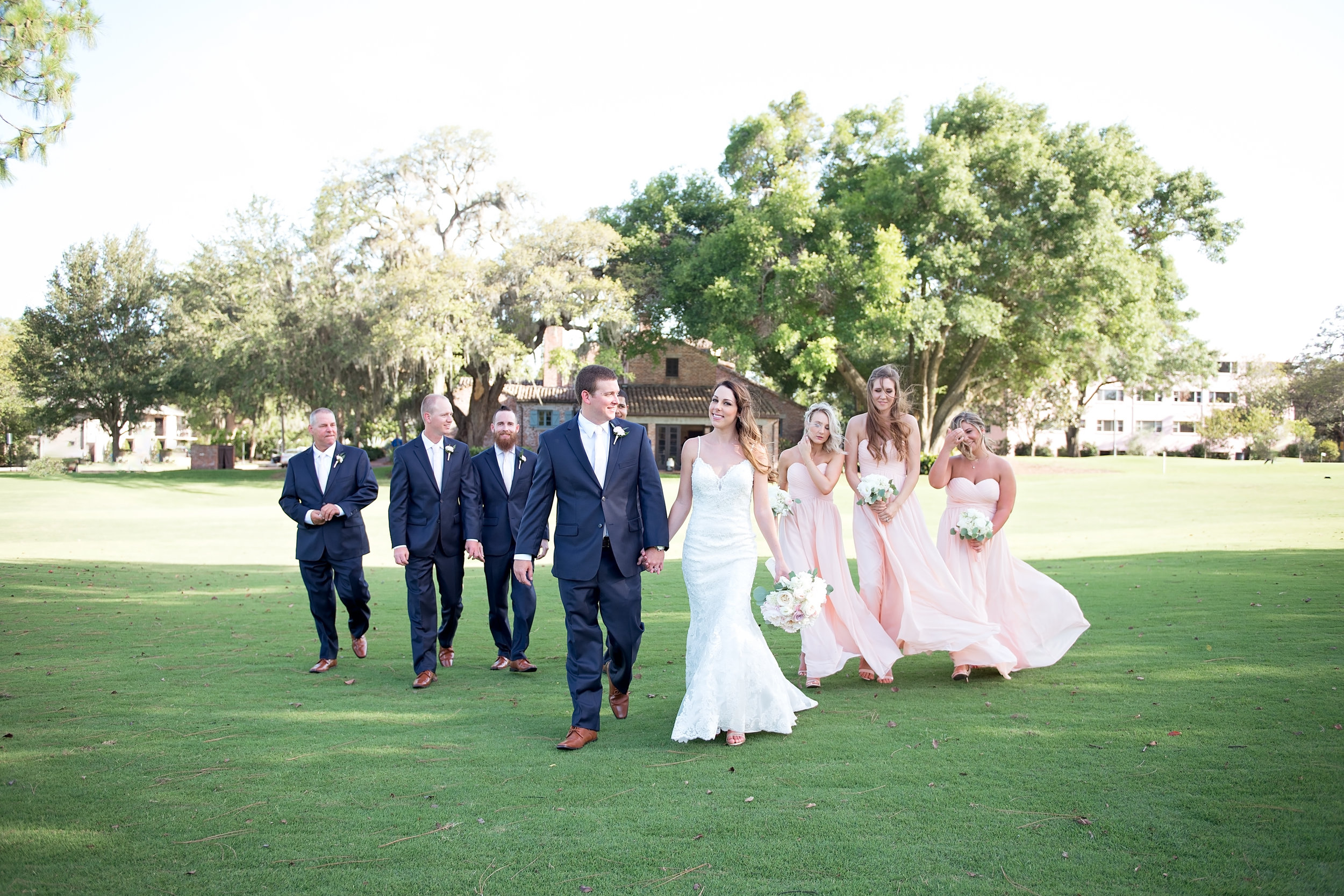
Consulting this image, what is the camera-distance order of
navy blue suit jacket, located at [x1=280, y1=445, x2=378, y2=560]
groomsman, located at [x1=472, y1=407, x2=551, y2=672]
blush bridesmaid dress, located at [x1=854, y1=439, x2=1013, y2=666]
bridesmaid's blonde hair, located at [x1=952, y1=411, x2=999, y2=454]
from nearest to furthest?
blush bridesmaid dress, located at [x1=854, y1=439, x2=1013, y2=666] < bridesmaid's blonde hair, located at [x1=952, y1=411, x2=999, y2=454] < navy blue suit jacket, located at [x1=280, y1=445, x2=378, y2=560] < groomsman, located at [x1=472, y1=407, x2=551, y2=672]

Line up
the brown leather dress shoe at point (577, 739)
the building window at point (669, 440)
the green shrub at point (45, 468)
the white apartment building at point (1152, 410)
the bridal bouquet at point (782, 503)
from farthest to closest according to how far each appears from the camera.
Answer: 1. the white apartment building at point (1152, 410)
2. the building window at point (669, 440)
3. the green shrub at point (45, 468)
4. the bridal bouquet at point (782, 503)
5. the brown leather dress shoe at point (577, 739)

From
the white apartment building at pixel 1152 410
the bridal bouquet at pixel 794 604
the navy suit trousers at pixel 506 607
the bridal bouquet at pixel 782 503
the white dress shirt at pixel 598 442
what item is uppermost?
the white apartment building at pixel 1152 410

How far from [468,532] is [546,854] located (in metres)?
4.01

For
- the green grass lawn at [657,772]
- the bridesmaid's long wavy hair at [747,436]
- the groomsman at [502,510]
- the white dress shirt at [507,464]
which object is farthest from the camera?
the white dress shirt at [507,464]

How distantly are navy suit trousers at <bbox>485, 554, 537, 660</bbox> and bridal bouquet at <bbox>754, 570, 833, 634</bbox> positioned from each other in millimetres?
2283

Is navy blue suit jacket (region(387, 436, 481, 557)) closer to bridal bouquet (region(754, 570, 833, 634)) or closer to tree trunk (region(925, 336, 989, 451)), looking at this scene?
bridal bouquet (region(754, 570, 833, 634))

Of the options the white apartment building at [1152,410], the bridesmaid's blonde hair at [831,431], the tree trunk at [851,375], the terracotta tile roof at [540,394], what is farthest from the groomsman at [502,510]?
the white apartment building at [1152,410]

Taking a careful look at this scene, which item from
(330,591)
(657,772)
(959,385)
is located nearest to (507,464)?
(330,591)

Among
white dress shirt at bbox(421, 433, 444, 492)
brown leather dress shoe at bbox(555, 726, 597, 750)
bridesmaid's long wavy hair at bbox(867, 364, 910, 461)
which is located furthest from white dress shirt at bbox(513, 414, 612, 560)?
bridesmaid's long wavy hair at bbox(867, 364, 910, 461)

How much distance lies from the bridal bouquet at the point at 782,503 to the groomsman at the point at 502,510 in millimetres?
2068

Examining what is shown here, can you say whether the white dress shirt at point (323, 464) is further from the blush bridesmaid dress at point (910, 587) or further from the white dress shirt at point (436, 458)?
the blush bridesmaid dress at point (910, 587)

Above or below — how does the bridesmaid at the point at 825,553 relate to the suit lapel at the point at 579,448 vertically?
below

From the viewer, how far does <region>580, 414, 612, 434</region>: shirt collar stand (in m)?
5.53

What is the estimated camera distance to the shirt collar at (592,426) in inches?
218
